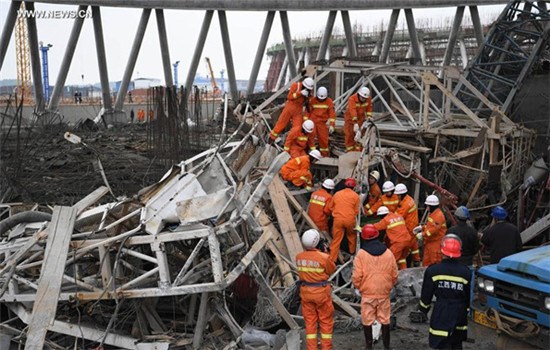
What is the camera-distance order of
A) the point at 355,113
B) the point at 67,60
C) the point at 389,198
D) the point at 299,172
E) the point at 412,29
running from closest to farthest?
1. the point at 389,198
2. the point at 299,172
3. the point at 355,113
4. the point at 67,60
5. the point at 412,29

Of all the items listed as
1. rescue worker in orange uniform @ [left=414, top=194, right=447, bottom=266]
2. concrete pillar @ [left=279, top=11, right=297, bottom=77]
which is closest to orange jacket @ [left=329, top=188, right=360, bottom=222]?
rescue worker in orange uniform @ [left=414, top=194, right=447, bottom=266]

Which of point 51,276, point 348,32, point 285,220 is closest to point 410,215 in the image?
point 285,220

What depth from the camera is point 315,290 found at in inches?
305

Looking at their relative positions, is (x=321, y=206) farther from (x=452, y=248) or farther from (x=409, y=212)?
(x=452, y=248)

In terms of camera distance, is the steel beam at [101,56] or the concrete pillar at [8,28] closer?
the concrete pillar at [8,28]

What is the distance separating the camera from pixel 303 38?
5325 centimetres

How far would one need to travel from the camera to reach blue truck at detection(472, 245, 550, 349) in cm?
680

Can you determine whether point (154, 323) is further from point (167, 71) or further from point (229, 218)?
point (167, 71)

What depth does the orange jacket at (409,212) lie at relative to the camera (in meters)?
10.7

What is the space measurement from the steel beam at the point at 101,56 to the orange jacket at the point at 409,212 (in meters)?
18.3

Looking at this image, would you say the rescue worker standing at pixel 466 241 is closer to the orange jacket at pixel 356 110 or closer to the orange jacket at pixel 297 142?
the orange jacket at pixel 297 142

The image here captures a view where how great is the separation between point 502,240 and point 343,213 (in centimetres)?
234

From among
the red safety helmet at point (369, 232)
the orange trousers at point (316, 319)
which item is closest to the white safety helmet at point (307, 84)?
the red safety helmet at point (369, 232)

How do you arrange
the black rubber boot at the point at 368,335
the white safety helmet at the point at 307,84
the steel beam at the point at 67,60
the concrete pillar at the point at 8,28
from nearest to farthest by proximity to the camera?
the black rubber boot at the point at 368,335 < the white safety helmet at the point at 307,84 < the concrete pillar at the point at 8,28 < the steel beam at the point at 67,60
